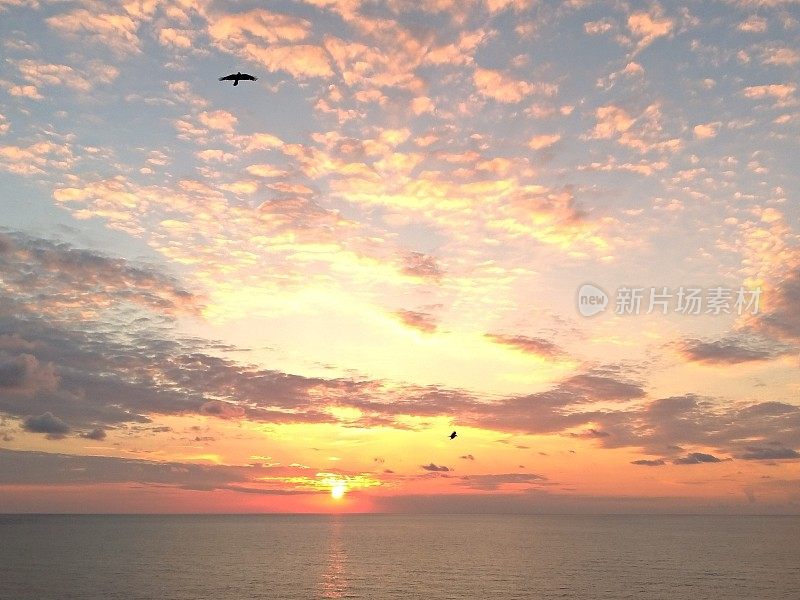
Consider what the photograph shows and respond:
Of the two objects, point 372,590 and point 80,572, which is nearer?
point 372,590

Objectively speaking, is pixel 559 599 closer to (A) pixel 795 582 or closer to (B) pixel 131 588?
(A) pixel 795 582

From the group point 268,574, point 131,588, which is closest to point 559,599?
point 268,574

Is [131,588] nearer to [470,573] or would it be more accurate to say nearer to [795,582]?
[470,573]

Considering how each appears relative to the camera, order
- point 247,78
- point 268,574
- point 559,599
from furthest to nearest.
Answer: point 268,574 < point 559,599 < point 247,78

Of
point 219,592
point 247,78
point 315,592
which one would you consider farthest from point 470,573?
point 247,78

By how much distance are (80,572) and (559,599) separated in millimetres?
125463

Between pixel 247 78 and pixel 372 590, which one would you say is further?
pixel 372 590

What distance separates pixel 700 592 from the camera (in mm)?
142375

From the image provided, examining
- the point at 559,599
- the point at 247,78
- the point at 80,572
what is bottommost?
the point at 80,572

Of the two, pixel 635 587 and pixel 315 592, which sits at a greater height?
pixel 635 587

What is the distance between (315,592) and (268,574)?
3696cm

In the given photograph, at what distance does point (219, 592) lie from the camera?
140m

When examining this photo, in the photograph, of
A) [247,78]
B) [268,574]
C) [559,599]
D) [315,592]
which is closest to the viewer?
[247,78]

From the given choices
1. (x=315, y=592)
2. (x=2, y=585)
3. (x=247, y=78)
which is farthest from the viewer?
(x=2, y=585)
